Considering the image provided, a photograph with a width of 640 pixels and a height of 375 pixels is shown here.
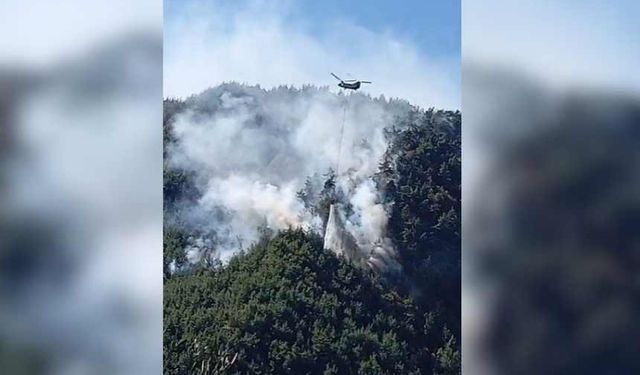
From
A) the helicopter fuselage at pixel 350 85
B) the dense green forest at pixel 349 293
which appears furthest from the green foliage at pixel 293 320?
the helicopter fuselage at pixel 350 85

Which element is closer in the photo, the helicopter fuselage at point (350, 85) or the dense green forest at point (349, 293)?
the dense green forest at point (349, 293)

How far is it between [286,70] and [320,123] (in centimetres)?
43

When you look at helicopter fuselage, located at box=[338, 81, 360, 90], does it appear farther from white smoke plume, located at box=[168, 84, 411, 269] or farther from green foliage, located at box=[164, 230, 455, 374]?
green foliage, located at box=[164, 230, 455, 374]

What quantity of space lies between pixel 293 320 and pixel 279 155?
115cm

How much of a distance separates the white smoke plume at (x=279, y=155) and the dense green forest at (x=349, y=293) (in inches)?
2.7

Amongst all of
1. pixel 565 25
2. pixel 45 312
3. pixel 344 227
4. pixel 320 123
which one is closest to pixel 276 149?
pixel 320 123

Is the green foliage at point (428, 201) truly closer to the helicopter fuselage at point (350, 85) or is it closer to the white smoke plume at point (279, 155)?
the white smoke plume at point (279, 155)

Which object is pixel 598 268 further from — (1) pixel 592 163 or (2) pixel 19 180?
(2) pixel 19 180

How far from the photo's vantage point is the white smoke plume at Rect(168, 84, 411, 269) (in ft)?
18.6

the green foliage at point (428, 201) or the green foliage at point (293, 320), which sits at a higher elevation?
the green foliage at point (428, 201)

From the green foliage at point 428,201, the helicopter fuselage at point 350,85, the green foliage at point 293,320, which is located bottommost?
the green foliage at point 293,320

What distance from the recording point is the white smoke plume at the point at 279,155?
5.68 metres

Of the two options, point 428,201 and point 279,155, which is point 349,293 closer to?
point 428,201

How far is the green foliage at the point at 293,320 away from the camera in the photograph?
18.7 ft
